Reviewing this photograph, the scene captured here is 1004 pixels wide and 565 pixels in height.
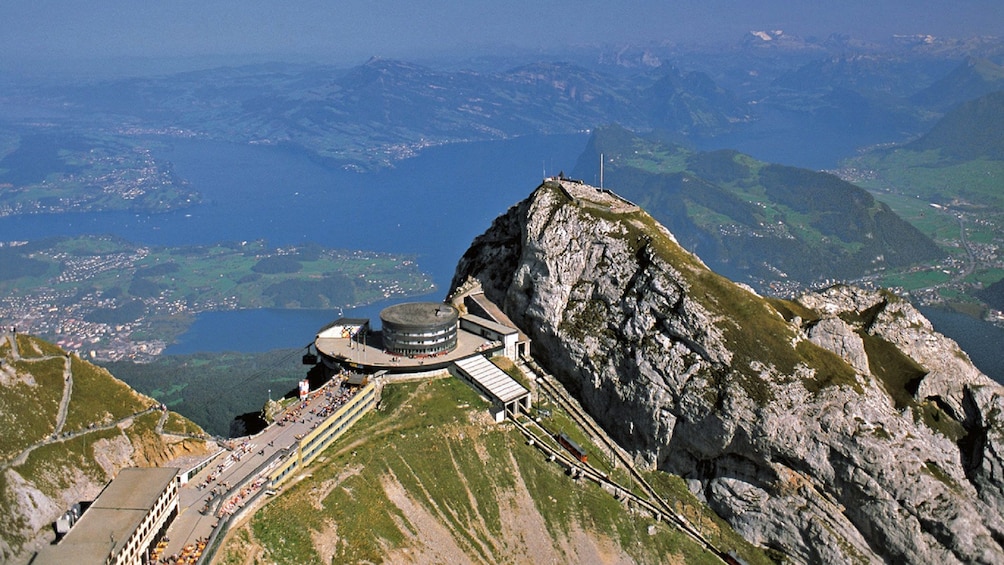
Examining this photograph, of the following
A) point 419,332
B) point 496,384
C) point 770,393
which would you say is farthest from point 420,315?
point 770,393

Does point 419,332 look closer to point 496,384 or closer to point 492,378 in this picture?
point 492,378

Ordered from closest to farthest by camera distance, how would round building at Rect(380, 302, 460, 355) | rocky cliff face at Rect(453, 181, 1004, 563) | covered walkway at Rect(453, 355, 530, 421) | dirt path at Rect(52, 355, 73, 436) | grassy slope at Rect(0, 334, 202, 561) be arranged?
grassy slope at Rect(0, 334, 202, 561)
dirt path at Rect(52, 355, 73, 436)
rocky cliff face at Rect(453, 181, 1004, 563)
covered walkway at Rect(453, 355, 530, 421)
round building at Rect(380, 302, 460, 355)

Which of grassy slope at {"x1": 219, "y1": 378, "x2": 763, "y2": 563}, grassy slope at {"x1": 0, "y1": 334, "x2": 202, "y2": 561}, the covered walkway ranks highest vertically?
grassy slope at {"x1": 0, "y1": 334, "x2": 202, "y2": 561}

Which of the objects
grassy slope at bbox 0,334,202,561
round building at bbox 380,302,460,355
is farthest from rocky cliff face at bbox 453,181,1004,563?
grassy slope at bbox 0,334,202,561

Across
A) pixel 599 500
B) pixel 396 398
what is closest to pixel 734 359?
pixel 599 500

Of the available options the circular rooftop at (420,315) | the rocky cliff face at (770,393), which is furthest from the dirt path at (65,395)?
the rocky cliff face at (770,393)

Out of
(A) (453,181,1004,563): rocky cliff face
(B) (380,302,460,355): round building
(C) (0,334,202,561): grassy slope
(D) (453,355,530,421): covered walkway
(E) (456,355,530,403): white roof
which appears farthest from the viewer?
(B) (380,302,460,355): round building

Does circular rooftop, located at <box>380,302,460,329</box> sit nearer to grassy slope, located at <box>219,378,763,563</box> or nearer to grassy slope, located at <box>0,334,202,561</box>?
grassy slope, located at <box>219,378,763,563</box>

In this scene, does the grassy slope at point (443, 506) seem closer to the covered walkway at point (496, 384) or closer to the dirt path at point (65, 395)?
the covered walkway at point (496, 384)

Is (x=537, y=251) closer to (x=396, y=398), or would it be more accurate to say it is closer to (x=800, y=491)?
(x=396, y=398)
